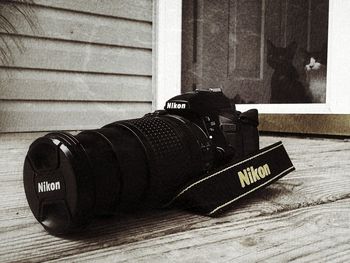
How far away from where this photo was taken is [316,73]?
2.73m

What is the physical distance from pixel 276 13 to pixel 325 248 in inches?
96.7

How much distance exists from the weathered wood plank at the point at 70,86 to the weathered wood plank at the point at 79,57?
0.11 ft

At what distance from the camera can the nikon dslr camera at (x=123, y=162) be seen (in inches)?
23.1

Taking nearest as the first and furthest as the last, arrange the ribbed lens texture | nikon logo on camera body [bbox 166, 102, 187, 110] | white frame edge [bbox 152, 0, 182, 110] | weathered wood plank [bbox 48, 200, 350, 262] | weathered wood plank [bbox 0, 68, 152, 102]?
weathered wood plank [bbox 48, 200, 350, 262], the ribbed lens texture, nikon logo on camera body [bbox 166, 102, 187, 110], weathered wood plank [bbox 0, 68, 152, 102], white frame edge [bbox 152, 0, 182, 110]

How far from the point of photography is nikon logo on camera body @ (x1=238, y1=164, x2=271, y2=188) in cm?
85

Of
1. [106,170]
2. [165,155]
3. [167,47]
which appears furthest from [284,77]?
[106,170]

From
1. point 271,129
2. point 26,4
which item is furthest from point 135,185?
point 271,129

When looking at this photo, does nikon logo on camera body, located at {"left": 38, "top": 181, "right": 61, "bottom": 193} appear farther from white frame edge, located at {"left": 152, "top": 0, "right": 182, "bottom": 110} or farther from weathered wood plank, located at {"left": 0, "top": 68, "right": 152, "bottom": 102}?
A: white frame edge, located at {"left": 152, "top": 0, "right": 182, "bottom": 110}

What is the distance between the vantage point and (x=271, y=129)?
2.42 meters

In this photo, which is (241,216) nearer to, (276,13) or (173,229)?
(173,229)

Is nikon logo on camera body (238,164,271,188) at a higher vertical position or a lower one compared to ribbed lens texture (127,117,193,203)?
lower

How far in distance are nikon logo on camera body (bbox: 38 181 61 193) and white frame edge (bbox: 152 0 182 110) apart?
1.88 m

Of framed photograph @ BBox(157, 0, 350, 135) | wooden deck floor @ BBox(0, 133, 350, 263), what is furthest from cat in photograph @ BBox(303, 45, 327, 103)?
wooden deck floor @ BBox(0, 133, 350, 263)

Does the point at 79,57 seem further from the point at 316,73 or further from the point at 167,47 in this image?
A: the point at 316,73
